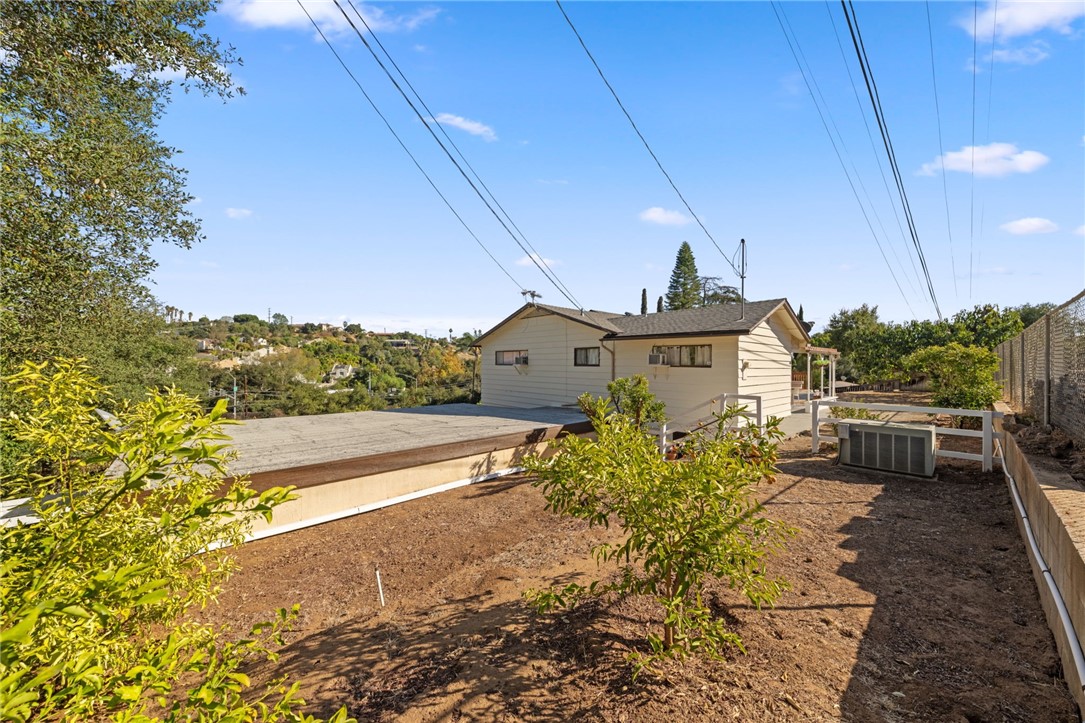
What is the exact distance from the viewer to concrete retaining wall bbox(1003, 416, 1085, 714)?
2.44m

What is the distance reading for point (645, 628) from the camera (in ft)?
10.3

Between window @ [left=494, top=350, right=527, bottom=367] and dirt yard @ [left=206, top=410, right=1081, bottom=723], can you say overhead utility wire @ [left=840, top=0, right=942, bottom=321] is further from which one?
→ window @ [left=494, top=350, right=527, bottom=367]

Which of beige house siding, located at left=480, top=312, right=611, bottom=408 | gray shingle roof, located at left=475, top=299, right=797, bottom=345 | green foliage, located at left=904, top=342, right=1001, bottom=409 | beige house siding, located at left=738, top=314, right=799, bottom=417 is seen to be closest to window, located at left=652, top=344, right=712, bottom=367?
gray shingle roof, located at left=475, top=299, right=797, bottom=345

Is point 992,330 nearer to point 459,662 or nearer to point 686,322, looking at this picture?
point 686,322

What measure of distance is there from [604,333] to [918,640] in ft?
34.7

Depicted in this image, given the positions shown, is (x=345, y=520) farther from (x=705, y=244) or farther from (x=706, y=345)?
(x=705, y=244)

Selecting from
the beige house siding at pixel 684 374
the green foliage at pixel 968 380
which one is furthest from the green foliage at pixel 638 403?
the green foliage at pixel 968 380

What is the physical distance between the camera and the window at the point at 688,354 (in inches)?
461

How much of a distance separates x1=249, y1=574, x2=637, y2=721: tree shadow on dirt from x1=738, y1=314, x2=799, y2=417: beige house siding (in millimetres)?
9558

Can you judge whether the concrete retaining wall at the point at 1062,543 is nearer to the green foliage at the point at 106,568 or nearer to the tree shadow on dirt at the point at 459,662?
the tree shadow on dirt at the point at 459,662

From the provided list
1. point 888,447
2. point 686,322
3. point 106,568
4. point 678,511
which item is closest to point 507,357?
point 686,322

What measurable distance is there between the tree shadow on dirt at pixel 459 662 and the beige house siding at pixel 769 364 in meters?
9.56

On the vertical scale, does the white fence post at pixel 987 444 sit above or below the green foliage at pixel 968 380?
below

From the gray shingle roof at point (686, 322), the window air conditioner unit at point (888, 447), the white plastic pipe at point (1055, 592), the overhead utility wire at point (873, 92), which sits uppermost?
the overhead utility wire at point (873, 92)
